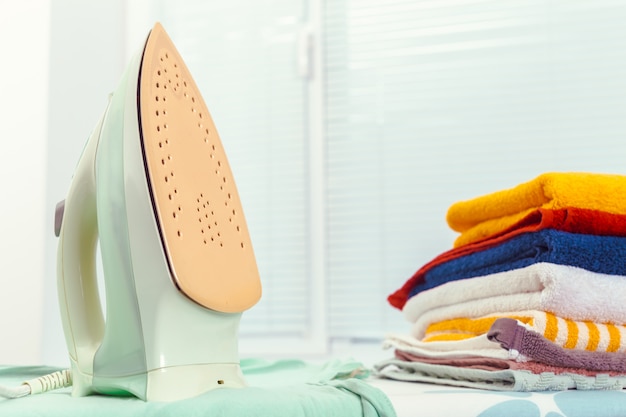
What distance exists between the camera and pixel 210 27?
1.71m

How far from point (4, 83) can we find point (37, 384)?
0.93 metres

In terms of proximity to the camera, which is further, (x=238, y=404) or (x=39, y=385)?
(x=39, y=385)

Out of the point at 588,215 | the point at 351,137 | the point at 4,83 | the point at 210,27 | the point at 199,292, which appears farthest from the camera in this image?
the point at 210,27

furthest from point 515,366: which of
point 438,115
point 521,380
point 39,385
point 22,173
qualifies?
point 22,173

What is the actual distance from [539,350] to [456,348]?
0.38ft

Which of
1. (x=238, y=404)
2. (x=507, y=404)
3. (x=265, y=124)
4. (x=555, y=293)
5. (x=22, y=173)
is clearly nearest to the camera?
(x=238, y=404)

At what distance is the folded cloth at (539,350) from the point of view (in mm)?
703

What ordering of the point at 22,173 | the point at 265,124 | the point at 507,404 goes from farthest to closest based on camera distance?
the point at 265,124, the point at 22,173, the point at 507,404

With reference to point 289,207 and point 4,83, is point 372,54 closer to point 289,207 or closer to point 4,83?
point 289,207

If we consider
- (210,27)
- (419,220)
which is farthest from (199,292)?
(210,27)

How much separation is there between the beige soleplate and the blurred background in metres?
0.77

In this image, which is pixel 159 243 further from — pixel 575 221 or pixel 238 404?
pixel 575 221

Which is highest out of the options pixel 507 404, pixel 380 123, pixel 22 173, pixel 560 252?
pixel 380 123

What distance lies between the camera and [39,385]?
0.64m
